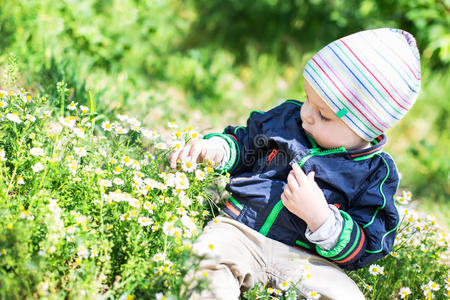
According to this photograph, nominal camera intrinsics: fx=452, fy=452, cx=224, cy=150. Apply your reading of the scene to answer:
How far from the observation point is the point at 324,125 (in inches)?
85.4

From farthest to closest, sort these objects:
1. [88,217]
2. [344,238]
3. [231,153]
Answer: [231,153]
[344,238]
[88,217]

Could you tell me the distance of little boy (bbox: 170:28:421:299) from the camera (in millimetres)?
2033

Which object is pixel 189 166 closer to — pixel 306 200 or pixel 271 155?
pixel 271 155

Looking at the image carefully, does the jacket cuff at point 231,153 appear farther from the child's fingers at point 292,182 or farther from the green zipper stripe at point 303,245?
the green zipper stripe at point 303,245

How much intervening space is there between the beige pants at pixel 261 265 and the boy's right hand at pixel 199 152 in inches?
12.7

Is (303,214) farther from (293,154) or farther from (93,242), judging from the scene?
(93,242)

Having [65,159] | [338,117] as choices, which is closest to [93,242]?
[65,159]

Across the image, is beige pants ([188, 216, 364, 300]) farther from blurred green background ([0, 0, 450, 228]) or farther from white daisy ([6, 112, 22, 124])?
blurred green background ([0, 0, 450, 228])

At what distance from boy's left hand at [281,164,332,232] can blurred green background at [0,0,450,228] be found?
58.6 inches

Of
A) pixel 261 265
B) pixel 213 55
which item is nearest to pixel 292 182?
pixel 261 265

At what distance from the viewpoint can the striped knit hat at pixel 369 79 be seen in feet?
Result: 6.73

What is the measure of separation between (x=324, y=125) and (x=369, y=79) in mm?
295

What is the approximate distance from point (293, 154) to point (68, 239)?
3.66 ft

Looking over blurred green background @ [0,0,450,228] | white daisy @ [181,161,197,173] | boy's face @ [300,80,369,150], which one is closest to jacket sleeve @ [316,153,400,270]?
boy's face @ [300,80,369,150]
